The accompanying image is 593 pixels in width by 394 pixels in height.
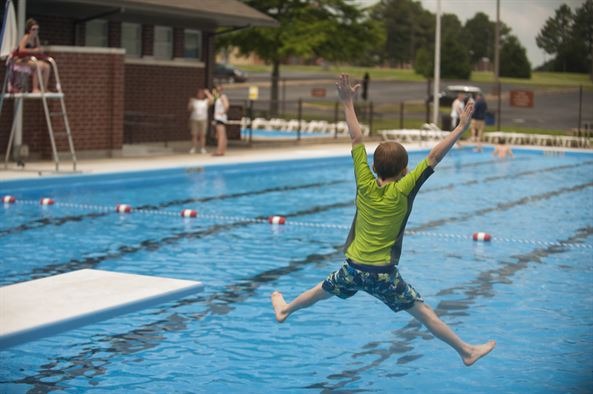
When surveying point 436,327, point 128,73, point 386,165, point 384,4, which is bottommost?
point 436,327

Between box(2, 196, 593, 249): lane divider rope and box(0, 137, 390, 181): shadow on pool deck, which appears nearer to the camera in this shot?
box(2, 196, 593, 249): lane divider rope

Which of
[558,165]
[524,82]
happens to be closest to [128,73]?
[558,165]

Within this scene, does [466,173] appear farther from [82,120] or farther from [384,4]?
[384,4]

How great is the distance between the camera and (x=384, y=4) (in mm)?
102688

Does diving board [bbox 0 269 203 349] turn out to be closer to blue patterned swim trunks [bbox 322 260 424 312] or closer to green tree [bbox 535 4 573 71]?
blue patterned swim trunks [bbox 322 260 424 312]

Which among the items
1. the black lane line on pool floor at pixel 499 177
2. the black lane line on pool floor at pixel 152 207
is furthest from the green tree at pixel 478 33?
the black lane line on pool floor at pixel 152 207

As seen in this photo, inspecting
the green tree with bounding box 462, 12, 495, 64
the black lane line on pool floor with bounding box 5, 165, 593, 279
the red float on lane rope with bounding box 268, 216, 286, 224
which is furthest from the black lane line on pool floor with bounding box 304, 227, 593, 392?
the green tree with bounding box 462, 12, 495, 64

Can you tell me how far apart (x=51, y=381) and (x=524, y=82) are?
206 feet

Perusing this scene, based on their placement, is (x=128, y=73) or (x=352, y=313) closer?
(x=352, y=313)

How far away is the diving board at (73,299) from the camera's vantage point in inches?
297

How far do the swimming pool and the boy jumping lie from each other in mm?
703

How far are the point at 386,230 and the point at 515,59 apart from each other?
66.1 m

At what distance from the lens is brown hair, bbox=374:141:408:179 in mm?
6371

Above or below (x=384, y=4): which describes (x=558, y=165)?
below
